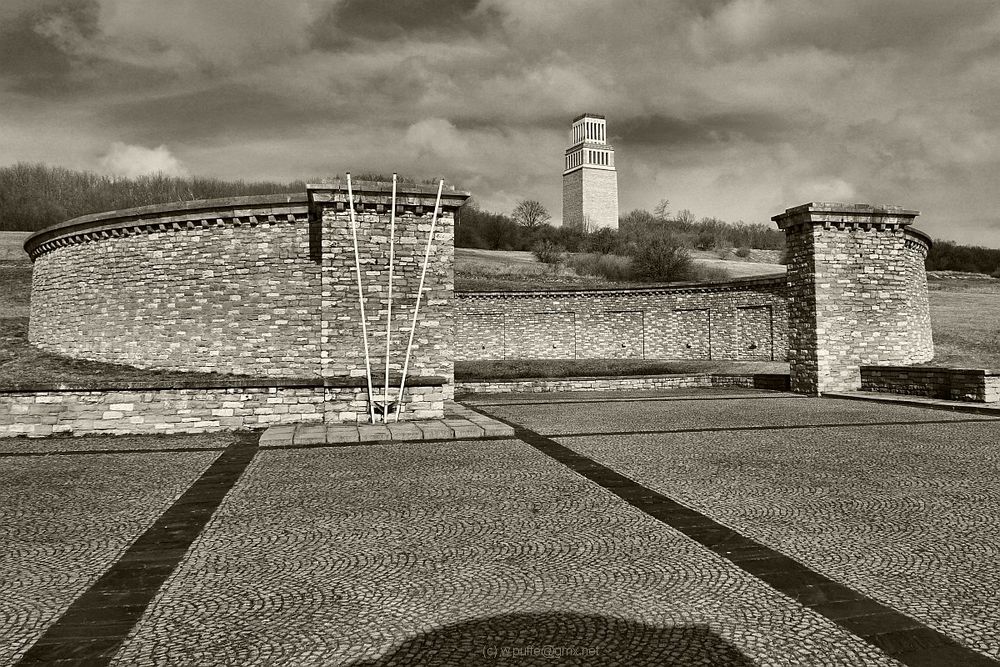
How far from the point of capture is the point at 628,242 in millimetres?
59781

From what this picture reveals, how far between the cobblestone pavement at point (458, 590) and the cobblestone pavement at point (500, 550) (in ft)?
0.05

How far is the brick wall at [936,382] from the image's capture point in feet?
41.3

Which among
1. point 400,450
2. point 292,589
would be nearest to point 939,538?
point 292,589

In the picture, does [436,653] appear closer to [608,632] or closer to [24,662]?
[608,632]

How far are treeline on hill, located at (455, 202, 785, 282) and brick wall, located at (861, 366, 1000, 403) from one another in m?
26.1

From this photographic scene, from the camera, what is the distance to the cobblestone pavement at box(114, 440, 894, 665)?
2.92 meters

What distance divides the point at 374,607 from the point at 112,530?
259 centimetres

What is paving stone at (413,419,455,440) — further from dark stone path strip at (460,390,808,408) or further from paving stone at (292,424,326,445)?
dark stone path strip at (460,390,808,408)

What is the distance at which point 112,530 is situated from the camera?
15.9ft

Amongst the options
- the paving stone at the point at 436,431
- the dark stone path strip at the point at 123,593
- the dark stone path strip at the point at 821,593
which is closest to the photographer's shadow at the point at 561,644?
the dark stone path strip at the point at 821,593

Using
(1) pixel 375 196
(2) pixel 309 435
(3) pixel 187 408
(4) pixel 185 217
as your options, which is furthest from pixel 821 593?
(4) pixel 185 217

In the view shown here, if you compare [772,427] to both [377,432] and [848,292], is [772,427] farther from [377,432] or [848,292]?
[848,292]

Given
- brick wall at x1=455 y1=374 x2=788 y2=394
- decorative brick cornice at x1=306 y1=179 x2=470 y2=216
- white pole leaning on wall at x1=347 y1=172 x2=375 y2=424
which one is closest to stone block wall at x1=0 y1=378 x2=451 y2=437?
white pole leaning on wall at x1=347 y1=172 x2=375 y2=424

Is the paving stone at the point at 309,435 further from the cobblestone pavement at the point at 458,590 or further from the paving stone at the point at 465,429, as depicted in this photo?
the cobblestone pavement at the point at 458,590
